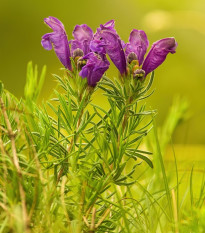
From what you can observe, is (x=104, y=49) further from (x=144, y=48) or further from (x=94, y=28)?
(x=94, y=28)

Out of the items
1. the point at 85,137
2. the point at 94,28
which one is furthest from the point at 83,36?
the point at 94,28

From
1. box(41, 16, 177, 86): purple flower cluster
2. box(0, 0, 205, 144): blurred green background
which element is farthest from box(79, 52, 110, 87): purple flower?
box(0, 0, 205, 144): blurred green background

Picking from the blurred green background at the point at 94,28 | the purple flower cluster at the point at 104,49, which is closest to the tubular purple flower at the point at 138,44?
the purple flower cluster at the point at 104,49

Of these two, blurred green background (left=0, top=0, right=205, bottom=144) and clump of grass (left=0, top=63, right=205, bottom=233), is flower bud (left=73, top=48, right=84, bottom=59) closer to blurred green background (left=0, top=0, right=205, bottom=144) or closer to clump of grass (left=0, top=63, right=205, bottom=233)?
clump of grass (left=0, top=63, right=205, bottom=233)

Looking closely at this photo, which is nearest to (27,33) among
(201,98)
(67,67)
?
(201,98)

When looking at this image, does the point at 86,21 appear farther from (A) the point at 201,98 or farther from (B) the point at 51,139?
(B) the point at 51,139

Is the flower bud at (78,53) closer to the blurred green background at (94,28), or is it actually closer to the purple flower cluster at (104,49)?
the purple flower cluster at (104,49)

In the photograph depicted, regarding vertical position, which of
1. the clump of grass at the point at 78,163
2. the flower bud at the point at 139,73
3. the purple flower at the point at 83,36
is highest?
the purple flower at the point at 83,36
